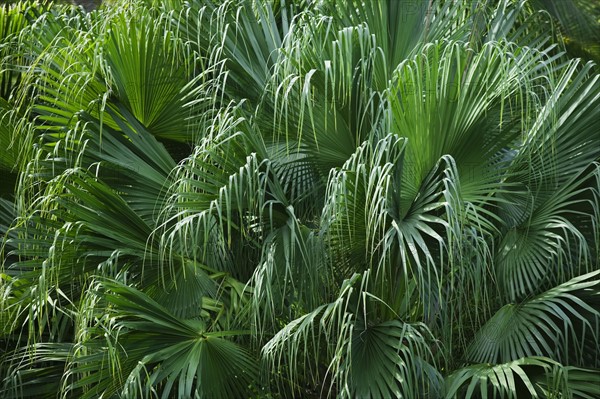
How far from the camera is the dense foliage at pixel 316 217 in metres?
3.89

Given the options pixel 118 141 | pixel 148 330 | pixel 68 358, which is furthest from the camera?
pixel 118 141

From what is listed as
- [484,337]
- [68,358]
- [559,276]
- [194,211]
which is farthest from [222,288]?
[559,276]

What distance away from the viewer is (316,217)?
4707 mm

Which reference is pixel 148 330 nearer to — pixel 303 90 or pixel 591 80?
pixel 303 90

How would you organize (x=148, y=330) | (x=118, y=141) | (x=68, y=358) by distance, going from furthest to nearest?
(x=118, y=141)
(x=68, y=358)
(x=148, y=330)

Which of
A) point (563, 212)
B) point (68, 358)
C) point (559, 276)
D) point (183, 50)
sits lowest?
point (68, 358)

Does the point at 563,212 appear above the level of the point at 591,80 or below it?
below

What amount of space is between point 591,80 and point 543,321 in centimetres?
120

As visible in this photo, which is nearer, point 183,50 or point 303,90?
point 303,90

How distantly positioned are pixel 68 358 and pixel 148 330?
0.51 metres

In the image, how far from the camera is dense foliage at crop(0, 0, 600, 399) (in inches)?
153

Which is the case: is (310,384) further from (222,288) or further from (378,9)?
(378,9)

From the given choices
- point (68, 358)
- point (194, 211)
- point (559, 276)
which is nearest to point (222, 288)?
point (194, 211)

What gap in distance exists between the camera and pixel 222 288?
448 centimetres
